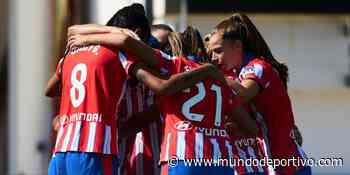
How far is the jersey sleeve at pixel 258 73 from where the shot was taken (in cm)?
489

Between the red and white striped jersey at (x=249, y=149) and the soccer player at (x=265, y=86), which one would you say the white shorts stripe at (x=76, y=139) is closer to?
the red and white striped jersey at (x=249, y=149)

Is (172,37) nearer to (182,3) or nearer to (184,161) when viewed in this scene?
(184,161)

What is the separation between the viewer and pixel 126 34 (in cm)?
449

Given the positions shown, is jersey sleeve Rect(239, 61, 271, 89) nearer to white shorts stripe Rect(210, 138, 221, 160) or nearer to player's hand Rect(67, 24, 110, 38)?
white shorts stripe Rect(210, 138, 221, 160)

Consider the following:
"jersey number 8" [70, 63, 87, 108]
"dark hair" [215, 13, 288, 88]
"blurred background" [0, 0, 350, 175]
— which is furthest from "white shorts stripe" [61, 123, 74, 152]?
"blurred background" [0, 0, 350, 175]

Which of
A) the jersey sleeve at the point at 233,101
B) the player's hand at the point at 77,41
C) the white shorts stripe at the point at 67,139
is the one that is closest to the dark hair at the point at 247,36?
the jersey sleeve at the point at 233,101

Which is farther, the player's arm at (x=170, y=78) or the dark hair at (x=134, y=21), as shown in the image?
the dark hair at (x=134, y=21)

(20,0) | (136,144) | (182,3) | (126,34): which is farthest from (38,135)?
(126,34)

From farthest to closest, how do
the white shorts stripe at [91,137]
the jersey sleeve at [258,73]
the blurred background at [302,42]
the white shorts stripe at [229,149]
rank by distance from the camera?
1. the blurred background at [302,42]
2. the jersey sleeve at [258,73]
3. the white shorts stripe at [229,149]
4. the white shorts stripe at [91,137]

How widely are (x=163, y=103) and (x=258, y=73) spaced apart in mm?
622

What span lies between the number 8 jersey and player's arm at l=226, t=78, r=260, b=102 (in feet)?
0.62

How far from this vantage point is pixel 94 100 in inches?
177

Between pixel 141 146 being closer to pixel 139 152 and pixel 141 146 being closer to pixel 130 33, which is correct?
pixel 139 152

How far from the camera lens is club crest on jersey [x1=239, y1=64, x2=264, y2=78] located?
4.90 meters
